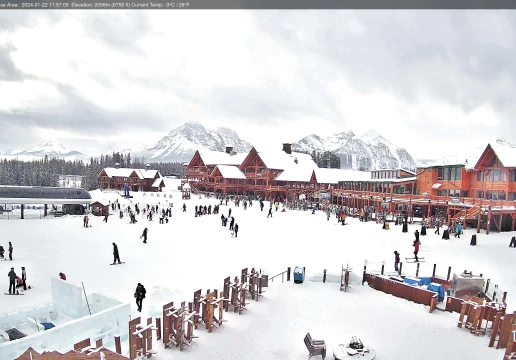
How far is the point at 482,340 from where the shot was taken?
9.57 metres

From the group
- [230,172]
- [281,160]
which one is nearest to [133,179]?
[230,172]

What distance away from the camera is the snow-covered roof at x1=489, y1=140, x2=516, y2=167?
24722 millimetres

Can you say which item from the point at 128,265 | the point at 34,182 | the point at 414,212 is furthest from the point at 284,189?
the point at 34,182

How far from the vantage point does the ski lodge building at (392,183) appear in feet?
80.6

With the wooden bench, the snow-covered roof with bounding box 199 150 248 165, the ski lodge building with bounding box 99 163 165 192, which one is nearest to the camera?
the wooden bench

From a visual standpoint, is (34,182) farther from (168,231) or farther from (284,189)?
(168,231)

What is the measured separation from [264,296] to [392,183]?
28.3 m

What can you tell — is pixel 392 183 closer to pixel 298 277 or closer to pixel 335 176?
pixel 335 176

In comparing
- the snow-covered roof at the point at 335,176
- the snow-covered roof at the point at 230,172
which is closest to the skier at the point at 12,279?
the snow-covered roof at the point at 335,176

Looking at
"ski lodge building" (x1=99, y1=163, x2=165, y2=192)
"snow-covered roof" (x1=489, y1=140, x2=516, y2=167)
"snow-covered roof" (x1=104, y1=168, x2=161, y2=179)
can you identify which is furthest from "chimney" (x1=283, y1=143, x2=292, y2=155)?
"snow-covered roof" (x1=489, y1=140, x2=516, y2=167)

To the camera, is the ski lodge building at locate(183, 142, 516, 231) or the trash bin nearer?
the trash bin

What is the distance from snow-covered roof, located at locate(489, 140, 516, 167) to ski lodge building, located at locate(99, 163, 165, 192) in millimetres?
58245

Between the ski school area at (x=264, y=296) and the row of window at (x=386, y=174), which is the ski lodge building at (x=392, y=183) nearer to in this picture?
the row of window at (x=386, y=174)

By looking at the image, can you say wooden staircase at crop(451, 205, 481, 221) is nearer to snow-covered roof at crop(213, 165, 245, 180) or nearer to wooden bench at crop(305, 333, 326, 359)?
wooden bench at crop(305, 333, 326, 359)
